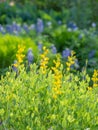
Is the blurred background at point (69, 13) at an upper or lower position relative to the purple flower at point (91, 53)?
upper

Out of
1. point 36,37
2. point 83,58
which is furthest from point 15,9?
point 83,58

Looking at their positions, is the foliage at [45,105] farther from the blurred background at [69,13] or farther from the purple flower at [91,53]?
the blurred background at [69,13]

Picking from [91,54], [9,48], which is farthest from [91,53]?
[9,48]

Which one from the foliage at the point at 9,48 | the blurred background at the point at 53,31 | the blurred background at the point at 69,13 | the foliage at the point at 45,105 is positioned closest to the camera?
the foliage at the point at 45,105

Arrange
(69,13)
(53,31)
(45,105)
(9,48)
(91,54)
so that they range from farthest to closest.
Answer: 1. (69,13)
2. (53,31)
3. (91,54)
4. (9,48)
5. (45,105)

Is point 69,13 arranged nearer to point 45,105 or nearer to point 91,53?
point 91,53

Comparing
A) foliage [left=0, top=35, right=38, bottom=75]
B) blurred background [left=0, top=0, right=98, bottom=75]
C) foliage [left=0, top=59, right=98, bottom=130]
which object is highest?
blurred background [left=0, top=0, right=98, bottom=75]

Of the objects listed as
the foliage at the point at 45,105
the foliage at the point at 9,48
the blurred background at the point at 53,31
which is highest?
the blurred background at the point at 53,31

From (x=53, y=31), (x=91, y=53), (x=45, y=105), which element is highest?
(x=53, y=31)

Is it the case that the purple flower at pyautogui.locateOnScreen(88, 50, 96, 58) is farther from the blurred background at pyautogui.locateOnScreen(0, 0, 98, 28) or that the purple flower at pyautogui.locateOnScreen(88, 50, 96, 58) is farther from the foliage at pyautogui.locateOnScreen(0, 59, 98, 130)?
the foliage at pyautogui.locateOnScreen(0, 59, 98, 130)

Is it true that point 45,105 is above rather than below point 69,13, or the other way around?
below

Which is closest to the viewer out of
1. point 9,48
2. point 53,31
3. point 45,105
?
point 45,105

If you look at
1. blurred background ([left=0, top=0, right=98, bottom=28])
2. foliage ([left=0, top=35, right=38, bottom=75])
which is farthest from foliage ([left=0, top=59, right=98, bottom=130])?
blurred background ([left=0, top=0, right=98, bottom=28])

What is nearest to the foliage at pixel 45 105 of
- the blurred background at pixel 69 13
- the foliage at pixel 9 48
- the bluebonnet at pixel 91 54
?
the foliage at pixel 9 48
